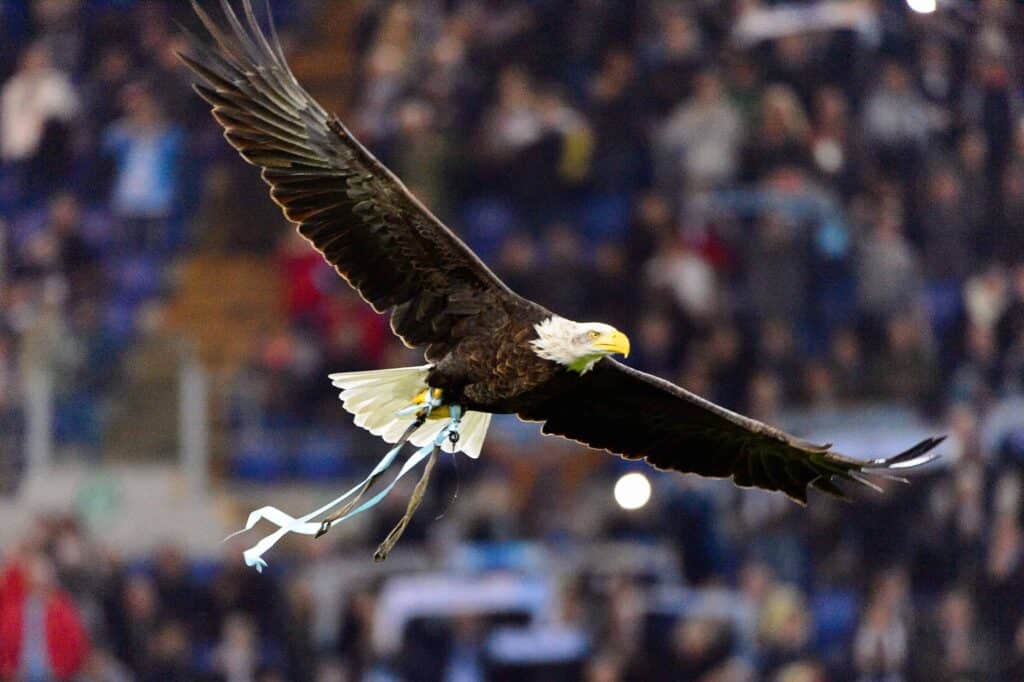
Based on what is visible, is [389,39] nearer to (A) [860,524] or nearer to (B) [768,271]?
(B) [768,271]

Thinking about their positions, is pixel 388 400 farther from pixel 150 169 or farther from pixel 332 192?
pixel 150 169

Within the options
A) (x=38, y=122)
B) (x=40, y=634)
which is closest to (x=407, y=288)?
(x=40, y=634)

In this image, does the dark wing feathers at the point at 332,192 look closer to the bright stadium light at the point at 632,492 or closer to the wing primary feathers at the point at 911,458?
the wing primary feathers at the point at 911,458

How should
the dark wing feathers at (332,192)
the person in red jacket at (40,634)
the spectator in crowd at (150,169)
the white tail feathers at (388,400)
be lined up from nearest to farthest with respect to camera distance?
the dark wing feathers at (332,192), the white tail feathers at (388,400), the person in red jacket at (40,634), the spectator in crowd at (150,169)

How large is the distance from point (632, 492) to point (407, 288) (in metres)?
4.38

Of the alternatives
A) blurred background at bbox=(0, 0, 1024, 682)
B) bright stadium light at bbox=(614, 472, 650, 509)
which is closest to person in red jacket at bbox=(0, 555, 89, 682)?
blurred background at bbox=(0, 0, 1024, 682)

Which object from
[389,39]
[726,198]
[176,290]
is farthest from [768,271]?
[176,290]

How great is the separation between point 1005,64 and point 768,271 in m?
1.76

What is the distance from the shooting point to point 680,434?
18.8ft

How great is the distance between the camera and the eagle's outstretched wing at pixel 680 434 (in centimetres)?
548

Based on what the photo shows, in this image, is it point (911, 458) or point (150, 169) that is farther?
point (150, 169)

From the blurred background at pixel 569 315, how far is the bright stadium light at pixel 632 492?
1.7 inches

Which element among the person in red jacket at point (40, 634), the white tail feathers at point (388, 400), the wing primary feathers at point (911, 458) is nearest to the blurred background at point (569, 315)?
the person in red jacket at point (40, 634)

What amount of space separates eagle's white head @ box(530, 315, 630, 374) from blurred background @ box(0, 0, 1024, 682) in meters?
3.57
